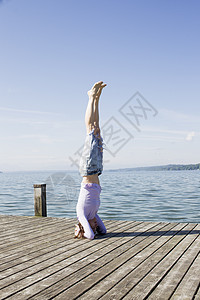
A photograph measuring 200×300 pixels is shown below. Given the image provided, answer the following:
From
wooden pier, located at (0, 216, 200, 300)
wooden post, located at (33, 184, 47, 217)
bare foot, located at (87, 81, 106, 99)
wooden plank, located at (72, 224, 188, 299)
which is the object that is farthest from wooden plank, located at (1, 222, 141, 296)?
wooden post, located at (33, 184, 47, 217)

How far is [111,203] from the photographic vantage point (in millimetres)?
16922

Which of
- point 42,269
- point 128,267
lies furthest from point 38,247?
point 128,267

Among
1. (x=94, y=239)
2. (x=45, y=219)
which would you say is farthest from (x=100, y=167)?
(x=45, y=219)

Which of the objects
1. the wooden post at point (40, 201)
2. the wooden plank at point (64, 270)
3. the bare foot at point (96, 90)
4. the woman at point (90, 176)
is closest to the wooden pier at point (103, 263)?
the wooden plank at point (64, 270)

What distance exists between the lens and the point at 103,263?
13.4ft

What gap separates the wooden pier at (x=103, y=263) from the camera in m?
3.23

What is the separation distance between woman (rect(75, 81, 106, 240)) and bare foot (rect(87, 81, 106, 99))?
0.19m

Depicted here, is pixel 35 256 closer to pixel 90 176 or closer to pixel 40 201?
pixel 90 176

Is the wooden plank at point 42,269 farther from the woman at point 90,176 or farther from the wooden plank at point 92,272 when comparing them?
the woman at point 90,176

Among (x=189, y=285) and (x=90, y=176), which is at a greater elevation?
(x=90, y=176)

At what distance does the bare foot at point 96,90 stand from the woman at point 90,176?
195mm

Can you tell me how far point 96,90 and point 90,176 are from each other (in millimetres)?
1500

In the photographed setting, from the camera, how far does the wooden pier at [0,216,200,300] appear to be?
10.6 ft

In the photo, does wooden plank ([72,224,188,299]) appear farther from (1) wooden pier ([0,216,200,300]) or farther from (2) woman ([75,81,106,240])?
(2) woman ([75,81,106,240])
